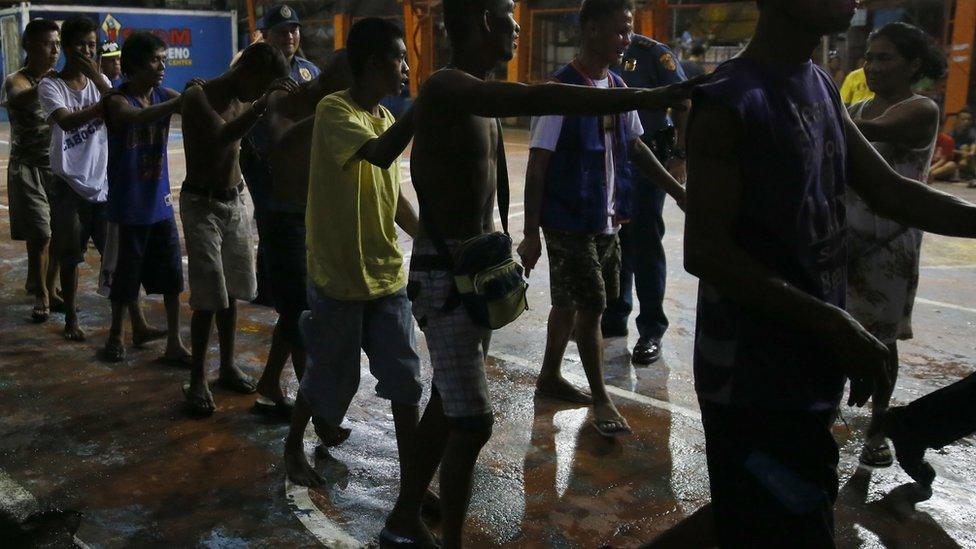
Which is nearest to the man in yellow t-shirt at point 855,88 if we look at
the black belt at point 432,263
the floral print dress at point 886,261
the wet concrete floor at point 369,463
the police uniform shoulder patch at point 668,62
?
the wet concrete floor at point 369,463

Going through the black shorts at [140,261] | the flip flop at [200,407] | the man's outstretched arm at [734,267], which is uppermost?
the man's outstretched arm at [734,267]

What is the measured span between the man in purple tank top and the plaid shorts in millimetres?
947

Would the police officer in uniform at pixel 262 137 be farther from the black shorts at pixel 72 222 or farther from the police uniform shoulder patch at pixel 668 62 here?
the police uniform shoulder patch at pixel 668 62

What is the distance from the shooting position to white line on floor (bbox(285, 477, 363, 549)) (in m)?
3.45

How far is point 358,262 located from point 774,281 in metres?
1.85

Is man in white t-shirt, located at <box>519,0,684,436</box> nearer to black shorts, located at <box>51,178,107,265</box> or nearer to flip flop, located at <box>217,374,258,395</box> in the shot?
flip flop, located at <box>217,374,258,395</box>

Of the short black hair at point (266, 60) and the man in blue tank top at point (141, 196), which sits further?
the man in blue tank top at point (141, 196)

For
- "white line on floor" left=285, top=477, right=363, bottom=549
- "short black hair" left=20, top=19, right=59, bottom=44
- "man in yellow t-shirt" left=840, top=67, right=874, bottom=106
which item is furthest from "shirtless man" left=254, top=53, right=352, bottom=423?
"man in yellow t-shirt" left=840, top=67, right=874, bottom=106

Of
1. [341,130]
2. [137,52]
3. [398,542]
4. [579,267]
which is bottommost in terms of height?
[398,542]

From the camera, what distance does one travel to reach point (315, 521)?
3602mm

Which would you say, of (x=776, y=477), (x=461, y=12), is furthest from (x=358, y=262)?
(x=776, y=477)

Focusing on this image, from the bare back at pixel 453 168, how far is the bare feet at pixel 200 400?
82.6 inches

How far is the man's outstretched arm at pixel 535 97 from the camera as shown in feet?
7.38

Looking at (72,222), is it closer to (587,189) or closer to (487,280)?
(587,189)
